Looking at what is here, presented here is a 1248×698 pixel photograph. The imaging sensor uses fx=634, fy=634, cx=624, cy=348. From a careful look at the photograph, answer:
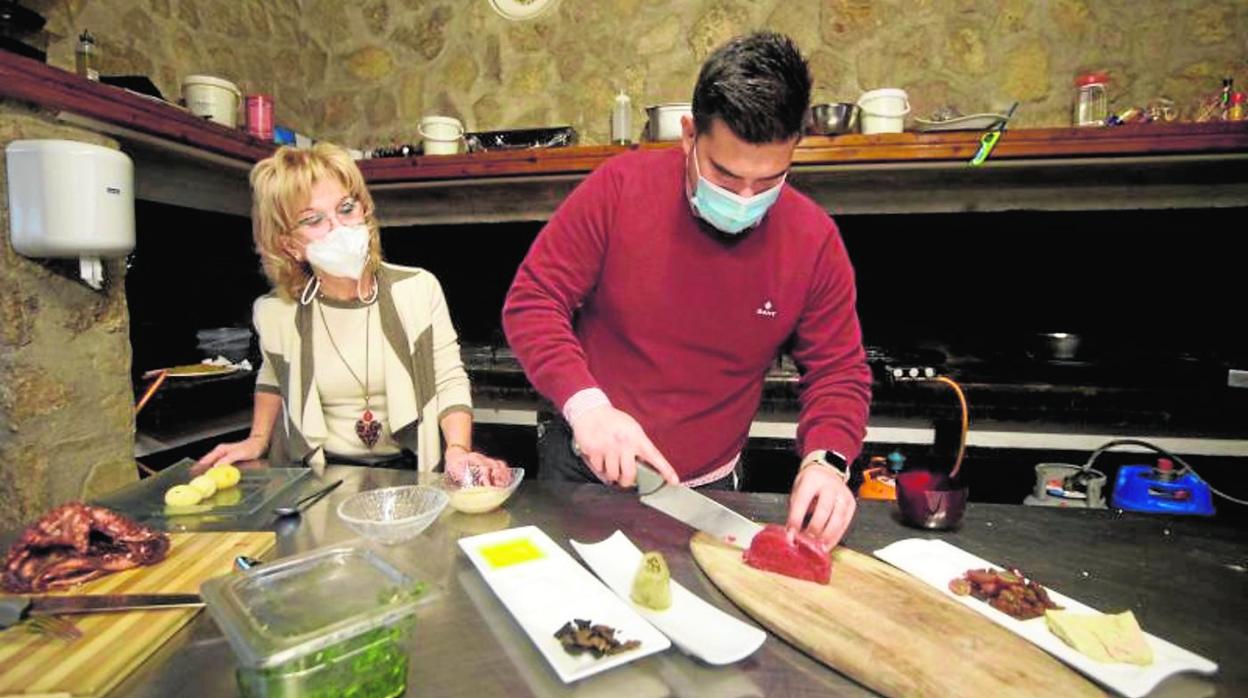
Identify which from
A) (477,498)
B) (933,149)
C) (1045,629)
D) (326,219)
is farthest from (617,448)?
(933,149)

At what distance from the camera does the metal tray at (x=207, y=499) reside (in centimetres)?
133

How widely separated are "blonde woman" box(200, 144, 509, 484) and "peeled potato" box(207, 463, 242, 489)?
0.47 m

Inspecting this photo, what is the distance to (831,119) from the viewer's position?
304 cm

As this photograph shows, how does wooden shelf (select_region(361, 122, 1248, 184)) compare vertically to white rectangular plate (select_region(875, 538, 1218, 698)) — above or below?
above

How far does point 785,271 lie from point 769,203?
0.24m

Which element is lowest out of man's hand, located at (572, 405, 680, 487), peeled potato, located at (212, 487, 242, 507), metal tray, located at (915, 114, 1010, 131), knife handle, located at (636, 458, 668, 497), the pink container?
peeled potato, located at (212, 487, 242, 507)

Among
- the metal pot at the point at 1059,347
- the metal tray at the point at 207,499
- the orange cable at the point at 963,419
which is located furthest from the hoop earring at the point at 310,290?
the metal pot at the point at 1059,347

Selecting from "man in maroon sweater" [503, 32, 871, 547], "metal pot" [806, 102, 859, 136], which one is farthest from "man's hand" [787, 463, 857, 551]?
"metal pot" [806, 102, 859, 136]

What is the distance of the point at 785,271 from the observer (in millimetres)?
1761

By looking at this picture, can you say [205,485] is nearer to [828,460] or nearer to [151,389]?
[828,460]

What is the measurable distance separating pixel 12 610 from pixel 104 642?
12cm

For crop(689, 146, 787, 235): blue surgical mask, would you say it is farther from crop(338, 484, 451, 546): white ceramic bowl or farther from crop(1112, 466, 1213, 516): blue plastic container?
crop(1112, 466, 1213, 516): blue plastic container

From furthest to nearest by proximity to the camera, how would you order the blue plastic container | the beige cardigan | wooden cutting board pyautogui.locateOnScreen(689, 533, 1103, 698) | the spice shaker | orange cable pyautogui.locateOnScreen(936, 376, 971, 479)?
the spice shaker → orange cable pyautogui.locateOnScreen(936, 376, 971, 479) → the blue plastic container → the beige cardigan → wooden cutting board pyautogui.locateOnScreen(689, 533, 1103, 698)

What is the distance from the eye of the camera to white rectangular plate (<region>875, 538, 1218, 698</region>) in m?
0.84
